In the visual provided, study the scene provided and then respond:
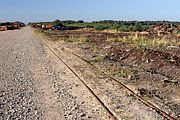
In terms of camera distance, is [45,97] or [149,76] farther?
[149,76]

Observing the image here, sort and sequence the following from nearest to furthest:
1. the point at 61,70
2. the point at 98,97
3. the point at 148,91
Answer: the point at 98,97
the point at 148,91
the point at 61,70

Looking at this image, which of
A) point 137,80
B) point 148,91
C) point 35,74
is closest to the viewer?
point 148,91

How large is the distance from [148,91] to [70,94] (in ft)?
8.05

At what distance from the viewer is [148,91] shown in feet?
42.6

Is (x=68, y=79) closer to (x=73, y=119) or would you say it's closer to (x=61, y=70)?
(x=61, y=70)

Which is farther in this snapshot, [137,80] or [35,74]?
[35,74]

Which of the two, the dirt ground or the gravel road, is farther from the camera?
the dirt ground

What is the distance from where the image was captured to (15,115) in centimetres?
1005

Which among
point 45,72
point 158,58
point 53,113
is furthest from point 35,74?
point 53,113

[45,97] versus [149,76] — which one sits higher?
[45,97]

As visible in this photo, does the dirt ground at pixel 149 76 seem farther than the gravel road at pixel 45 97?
Yes

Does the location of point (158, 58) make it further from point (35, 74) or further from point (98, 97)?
point (98, 97)

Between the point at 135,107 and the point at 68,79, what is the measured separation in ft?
18.7

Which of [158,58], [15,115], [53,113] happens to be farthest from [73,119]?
[158,58]
